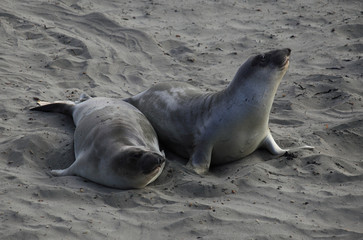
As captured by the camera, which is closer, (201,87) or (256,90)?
(256,90)

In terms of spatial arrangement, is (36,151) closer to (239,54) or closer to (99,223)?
(99,223)

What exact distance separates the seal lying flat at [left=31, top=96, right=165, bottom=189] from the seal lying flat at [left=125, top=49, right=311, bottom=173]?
355 mm

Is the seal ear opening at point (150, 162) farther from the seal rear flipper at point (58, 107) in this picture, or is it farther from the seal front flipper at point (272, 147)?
the seal rear flipper at point (58, 107)

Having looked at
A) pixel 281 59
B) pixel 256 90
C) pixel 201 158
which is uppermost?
pixel 281 59

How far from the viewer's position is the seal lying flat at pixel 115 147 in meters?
5.03

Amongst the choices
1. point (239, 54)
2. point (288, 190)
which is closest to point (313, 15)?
point (239, 54)

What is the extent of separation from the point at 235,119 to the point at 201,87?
1.99m

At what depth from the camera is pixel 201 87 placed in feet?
25.3

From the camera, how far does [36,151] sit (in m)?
5.73

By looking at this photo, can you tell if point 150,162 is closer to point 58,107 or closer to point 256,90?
point 256,90

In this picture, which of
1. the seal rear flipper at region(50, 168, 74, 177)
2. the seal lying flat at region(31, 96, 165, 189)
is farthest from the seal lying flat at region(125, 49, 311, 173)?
the seal rear flipper at region(50, 168, 74, 177)

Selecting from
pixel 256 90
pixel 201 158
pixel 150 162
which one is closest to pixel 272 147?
pixel 256 90

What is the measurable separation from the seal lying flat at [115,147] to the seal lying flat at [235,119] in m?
0.35

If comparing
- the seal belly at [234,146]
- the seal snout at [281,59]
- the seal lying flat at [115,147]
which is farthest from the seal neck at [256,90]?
the seal lying flat at [115,147]
